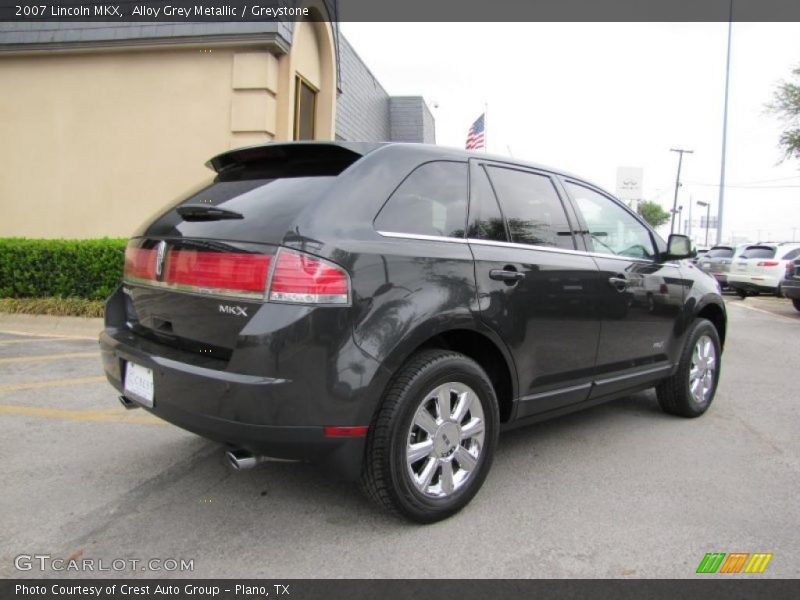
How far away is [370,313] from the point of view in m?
2.38

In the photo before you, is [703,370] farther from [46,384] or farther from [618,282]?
[46,384]

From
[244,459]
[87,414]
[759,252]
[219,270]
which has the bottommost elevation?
[87,414]

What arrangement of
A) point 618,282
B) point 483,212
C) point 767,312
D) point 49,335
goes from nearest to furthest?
point 483,212 < point 618,282 < point 49,335 < point 767,312

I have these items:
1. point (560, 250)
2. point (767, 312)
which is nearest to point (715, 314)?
point (560, 250)

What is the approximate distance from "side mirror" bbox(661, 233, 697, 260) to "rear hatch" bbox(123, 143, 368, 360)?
8.49 ft

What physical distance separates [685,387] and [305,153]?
3.29 meters

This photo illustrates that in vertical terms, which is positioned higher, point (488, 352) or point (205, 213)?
point (205, 213)

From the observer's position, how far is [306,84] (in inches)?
413

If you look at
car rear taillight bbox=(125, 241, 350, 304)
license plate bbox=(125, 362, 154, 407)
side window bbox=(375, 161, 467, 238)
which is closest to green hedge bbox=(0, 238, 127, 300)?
license plate bbox=(125, 362, 154, 407)

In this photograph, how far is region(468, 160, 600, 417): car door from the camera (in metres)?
2.94

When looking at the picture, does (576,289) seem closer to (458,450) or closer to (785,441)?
(458,450)

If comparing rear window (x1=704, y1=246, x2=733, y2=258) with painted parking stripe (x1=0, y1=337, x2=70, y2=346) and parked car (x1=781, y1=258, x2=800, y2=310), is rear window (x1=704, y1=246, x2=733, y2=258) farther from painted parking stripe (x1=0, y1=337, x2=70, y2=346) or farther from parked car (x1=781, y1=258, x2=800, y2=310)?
painted parking stripe (x1=0, y1=337, x2=70, y2=346)

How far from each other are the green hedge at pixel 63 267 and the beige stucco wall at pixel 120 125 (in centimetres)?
157

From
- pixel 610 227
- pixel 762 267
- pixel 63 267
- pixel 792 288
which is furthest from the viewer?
pixel 762 267
